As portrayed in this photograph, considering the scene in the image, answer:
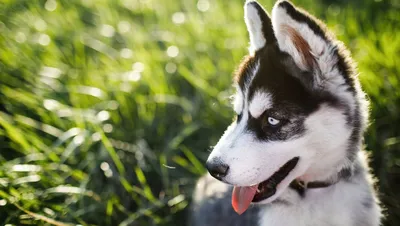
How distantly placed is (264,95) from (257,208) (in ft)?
2.07

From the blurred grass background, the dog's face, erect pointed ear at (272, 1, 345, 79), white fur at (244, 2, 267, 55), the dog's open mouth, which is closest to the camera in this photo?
erect pointed ear at (272, 1, 345, 79)

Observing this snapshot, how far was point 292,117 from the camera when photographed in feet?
7.75

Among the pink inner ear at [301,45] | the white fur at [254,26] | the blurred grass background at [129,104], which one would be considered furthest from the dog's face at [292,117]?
the blurred grass background at [129,104]

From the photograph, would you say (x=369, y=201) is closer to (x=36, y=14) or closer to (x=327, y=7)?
(x=327, y=7)

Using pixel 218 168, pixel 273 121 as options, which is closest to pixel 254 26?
pixel 273 121

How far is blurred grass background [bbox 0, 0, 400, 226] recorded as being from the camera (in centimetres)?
335

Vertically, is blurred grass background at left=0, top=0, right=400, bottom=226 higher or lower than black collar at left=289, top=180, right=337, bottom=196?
lower

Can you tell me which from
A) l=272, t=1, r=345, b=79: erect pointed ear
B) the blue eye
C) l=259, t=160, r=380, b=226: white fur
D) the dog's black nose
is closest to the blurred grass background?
l=259, t=160, r=380, b=226: white fur

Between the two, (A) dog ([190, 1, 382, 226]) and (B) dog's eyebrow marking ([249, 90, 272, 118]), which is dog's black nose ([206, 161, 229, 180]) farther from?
(B) dog's eyebrow marking ([249, 90, 272, 118])

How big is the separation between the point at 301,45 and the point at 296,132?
1.29 ft

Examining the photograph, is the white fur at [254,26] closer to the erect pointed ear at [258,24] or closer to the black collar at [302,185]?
the erect pointed ear at [258,24]

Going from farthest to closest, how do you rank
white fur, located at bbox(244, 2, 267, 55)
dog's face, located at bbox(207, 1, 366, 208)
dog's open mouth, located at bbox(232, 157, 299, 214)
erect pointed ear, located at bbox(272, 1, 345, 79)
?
white fur, located at bbox(244, 2, 267, 55) < dog's open mouth, located at bbox(232, 157, 299, 214) < dog's face, located at bbox(207, 1, 366, 208) < erect pointed ear, located at bbox(272, 1, 345, 79)

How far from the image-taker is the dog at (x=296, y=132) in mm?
2314

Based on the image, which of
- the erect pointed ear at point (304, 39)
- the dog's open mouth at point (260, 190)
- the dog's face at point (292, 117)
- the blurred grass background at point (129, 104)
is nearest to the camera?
the erect pointed ear at point (304, 39)
